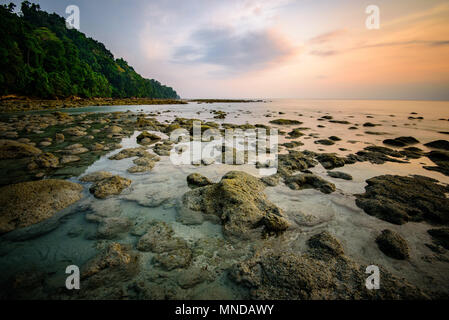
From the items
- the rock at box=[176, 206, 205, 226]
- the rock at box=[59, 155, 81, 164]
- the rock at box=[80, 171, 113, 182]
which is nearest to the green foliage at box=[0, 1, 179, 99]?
the rock at box=[59, 155, 81, 164]

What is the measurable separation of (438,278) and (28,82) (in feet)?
233

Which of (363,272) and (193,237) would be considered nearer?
(363,272)

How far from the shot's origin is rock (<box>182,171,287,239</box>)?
3898 mm

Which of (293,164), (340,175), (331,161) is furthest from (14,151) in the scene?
(331,161)

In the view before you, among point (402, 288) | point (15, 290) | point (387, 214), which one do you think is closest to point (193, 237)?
point (15, 290)

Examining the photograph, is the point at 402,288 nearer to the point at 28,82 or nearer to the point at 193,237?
the point at 193,237

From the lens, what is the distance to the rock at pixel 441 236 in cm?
366

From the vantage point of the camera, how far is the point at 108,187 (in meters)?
5.30

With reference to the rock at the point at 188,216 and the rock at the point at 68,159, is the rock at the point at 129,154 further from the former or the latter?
the rock at the point at 188,216

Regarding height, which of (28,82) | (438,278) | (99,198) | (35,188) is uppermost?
(28,82)

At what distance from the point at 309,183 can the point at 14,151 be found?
42.9 feet

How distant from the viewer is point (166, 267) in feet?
9.64

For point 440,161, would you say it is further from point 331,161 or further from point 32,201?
point 32,201
